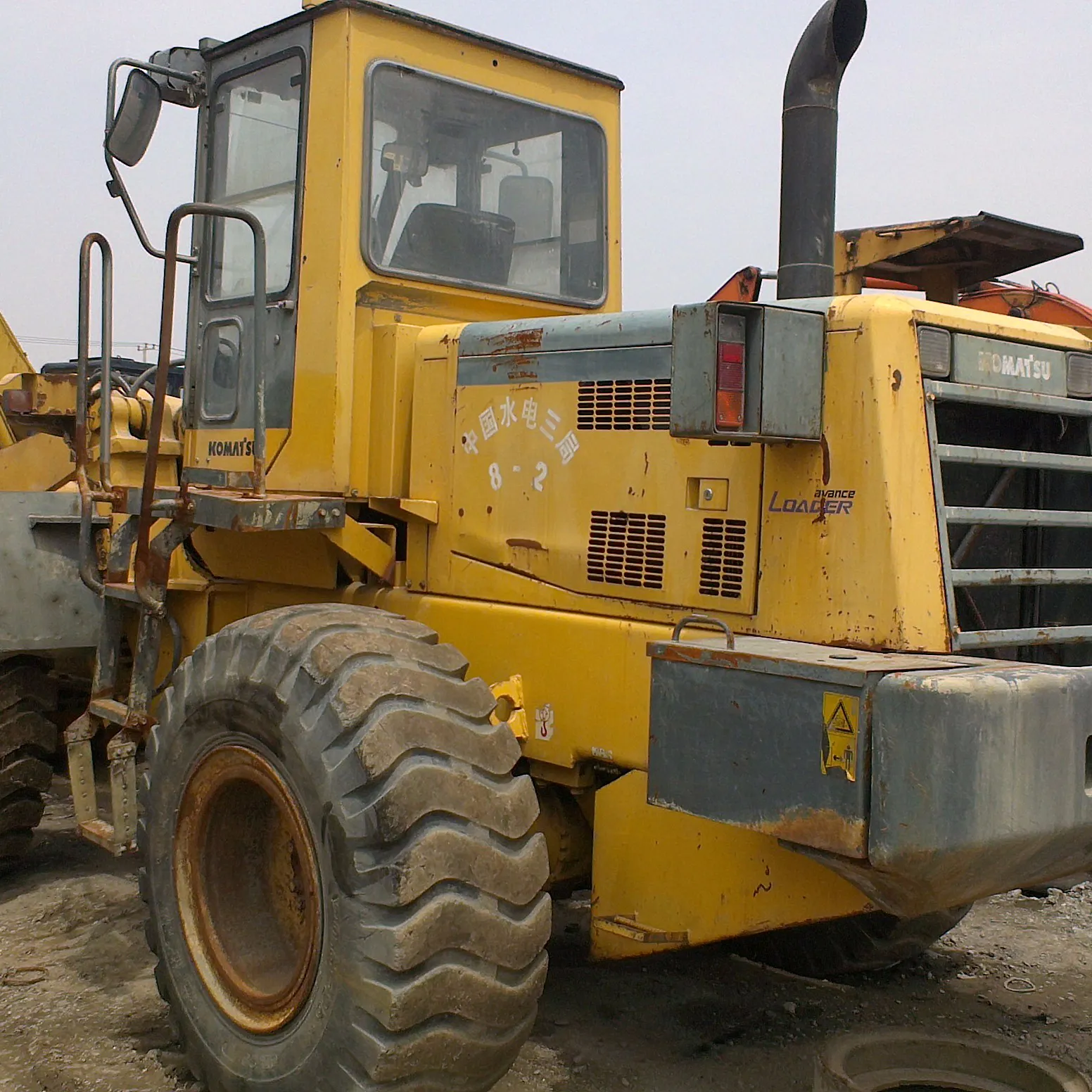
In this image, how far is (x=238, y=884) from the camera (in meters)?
3.78

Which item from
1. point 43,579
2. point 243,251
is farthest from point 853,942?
point 43,579

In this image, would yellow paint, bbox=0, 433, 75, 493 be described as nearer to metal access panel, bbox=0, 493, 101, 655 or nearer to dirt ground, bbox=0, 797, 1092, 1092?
metal access panel, bbox=0, 493, 101, 655

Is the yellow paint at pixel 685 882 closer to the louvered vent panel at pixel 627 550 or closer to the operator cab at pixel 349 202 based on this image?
the louvered vent panel at pixel 627 550

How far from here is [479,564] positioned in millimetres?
4004

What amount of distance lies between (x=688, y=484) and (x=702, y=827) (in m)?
0.89

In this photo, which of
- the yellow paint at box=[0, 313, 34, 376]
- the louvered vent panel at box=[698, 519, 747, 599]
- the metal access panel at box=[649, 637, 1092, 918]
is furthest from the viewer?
the yellow paint at box=[0, 313, 34, 376]

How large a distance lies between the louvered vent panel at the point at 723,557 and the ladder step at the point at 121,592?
2106mm

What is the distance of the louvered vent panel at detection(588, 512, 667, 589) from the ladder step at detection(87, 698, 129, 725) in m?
1.80

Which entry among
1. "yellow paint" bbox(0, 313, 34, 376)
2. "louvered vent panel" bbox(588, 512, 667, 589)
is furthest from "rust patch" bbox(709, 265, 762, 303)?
"yellow paint" bbox(0, 313, 34, 376)

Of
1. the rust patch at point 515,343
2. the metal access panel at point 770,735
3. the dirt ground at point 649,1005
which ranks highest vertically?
the rust patch at point 515,343

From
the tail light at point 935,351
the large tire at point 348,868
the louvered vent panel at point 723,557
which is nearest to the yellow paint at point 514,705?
the large tire at point 348,868

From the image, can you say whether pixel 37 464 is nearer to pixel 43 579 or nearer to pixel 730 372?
pixel 43 579

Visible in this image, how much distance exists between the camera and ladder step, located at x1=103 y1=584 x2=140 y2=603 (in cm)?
451

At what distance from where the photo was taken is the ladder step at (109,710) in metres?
4.43
